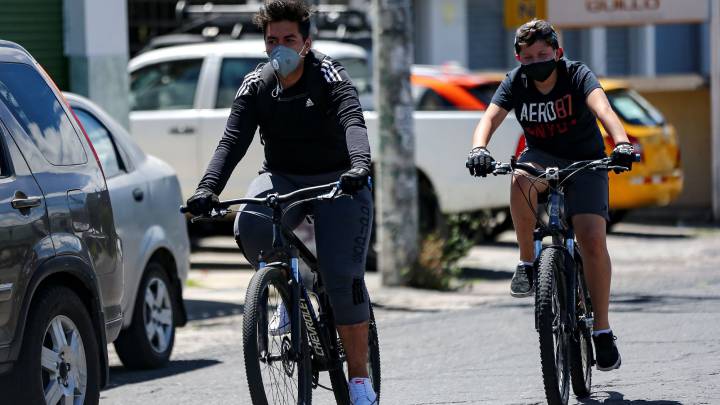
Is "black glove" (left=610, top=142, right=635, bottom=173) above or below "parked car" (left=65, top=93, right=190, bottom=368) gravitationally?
above

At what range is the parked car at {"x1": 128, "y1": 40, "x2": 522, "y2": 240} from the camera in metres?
13.5

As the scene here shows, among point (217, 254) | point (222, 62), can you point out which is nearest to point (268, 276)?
point (222, 62)

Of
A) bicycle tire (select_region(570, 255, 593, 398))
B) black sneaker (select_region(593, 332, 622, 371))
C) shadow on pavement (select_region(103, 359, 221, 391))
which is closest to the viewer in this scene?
bicycle tire (select_region(570, 255, 593, 398))

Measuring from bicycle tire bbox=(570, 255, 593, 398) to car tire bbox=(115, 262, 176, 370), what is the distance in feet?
8.88

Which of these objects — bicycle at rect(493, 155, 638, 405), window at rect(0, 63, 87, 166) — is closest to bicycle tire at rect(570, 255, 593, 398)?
bicycle at rect(493, 155, 638, 405)

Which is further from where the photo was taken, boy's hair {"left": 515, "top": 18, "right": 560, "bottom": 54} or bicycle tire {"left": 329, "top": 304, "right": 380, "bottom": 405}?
boy's hair {"left": 515, "top": 18, "right": 560, "bottom": 54}

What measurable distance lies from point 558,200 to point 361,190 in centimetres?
114

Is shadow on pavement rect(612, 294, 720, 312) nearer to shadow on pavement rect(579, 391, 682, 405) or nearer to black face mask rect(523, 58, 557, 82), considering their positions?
shadow on pavement rect(579, 391, 682, 405)

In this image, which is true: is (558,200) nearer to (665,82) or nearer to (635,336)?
(635,336)

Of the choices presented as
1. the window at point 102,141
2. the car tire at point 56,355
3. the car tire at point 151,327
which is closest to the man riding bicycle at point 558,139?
the car tire at point 56,355

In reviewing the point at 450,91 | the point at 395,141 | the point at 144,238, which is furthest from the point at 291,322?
the point at 450,91

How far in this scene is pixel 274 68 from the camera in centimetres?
585

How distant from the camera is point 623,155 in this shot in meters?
6.43

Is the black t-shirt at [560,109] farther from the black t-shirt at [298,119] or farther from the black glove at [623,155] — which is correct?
the black t-shirt at [298,119]
